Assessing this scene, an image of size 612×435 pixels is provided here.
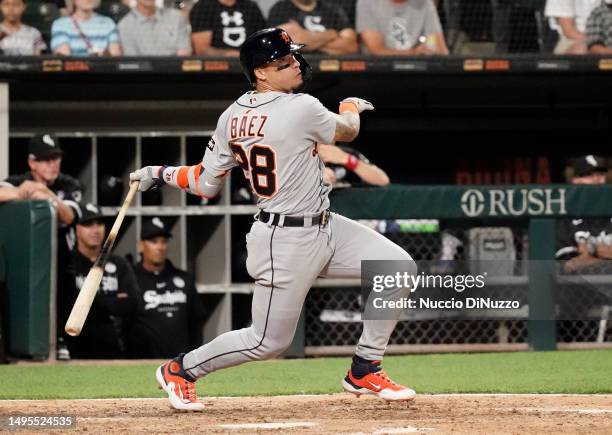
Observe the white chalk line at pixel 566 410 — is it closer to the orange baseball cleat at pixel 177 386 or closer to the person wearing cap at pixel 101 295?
the orange baseball cleat at pixel 177 386

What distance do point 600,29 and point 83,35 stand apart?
392cm

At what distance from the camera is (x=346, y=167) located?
28.3 feet

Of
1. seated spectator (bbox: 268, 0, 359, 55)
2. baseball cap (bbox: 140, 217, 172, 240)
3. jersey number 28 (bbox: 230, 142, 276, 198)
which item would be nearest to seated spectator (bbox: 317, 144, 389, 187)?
seated spectator (bbox: 268, 0, 359, 55)

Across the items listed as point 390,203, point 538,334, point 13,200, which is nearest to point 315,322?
point 390,203

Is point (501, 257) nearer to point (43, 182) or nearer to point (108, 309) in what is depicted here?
point (108, 309)

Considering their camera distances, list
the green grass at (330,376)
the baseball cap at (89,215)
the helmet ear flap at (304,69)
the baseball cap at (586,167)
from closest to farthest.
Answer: the helmet ear flap at (304,69), the green grass at (330,376), the baseball cap at (89,215), the baseball cap at (586,167)

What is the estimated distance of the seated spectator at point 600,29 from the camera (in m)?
9.55

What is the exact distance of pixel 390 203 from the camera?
329 inches

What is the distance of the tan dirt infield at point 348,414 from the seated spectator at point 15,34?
3748 millimetres

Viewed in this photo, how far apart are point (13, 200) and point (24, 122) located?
6.43 feet

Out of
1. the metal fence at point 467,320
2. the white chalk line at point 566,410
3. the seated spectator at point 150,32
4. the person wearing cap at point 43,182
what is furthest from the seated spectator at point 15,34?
the white chalk line at point 566,410

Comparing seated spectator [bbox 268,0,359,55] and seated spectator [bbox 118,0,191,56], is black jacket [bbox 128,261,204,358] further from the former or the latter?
seated spectator [bbox 268,0,359,55]

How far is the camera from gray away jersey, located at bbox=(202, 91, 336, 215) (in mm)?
5012

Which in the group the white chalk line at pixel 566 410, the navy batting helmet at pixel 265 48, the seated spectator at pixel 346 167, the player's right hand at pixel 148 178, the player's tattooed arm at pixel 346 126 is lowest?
the white chalk line at pixel 566 410
